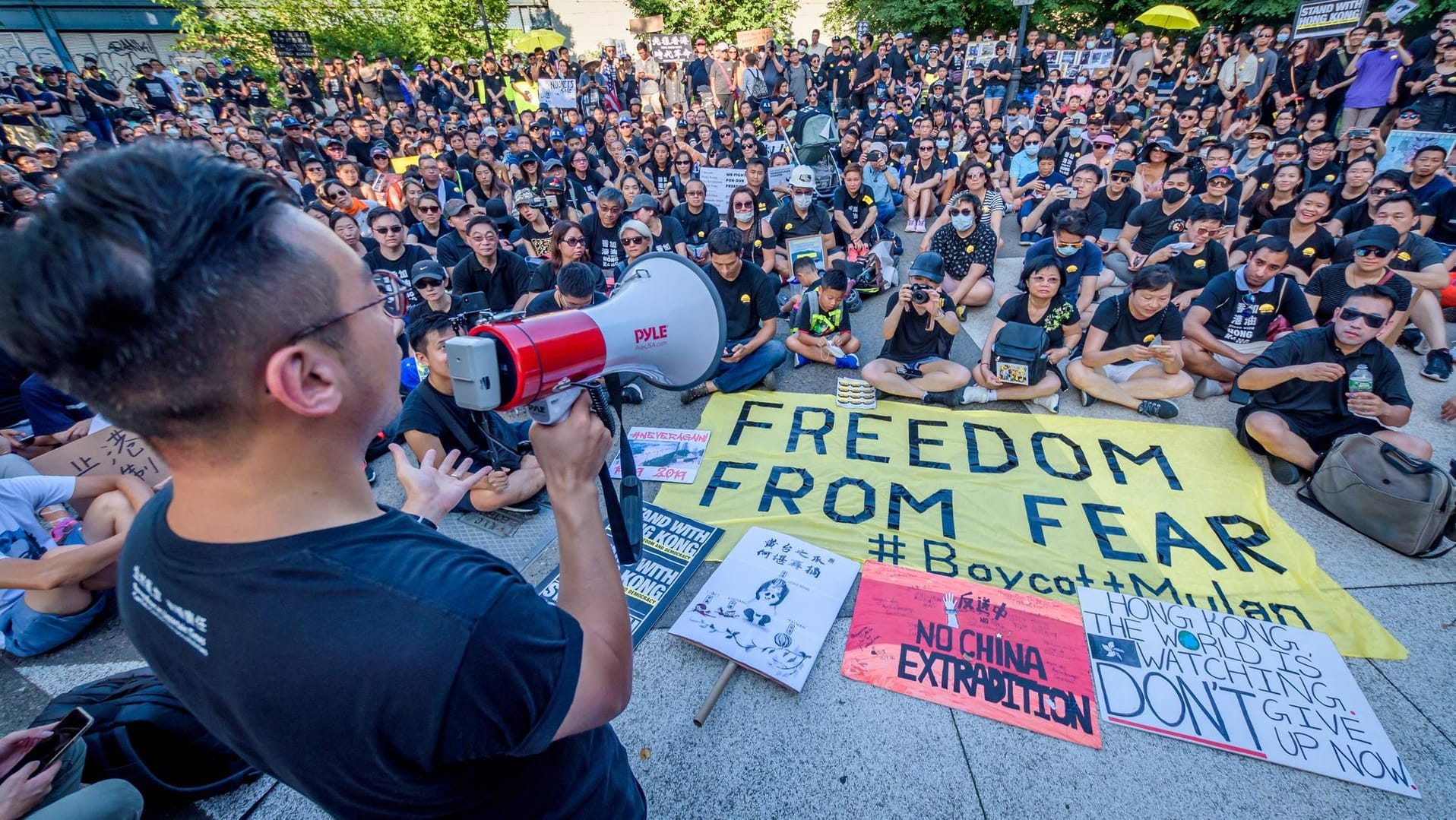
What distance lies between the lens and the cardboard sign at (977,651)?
221 cm

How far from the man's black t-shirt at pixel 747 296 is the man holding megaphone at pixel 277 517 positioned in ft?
13.1

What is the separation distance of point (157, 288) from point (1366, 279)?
20.2 ft

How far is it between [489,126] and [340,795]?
1371cm

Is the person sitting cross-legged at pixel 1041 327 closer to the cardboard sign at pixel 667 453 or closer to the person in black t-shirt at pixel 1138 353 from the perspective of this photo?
the person in black t-shirt at pixel 1138 353

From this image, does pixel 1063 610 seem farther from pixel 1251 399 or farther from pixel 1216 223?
pixel 1216 223

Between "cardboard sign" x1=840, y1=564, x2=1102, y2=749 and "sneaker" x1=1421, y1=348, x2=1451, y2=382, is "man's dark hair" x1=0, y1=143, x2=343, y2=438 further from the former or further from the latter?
"sneaker" x1=1421, y1=348, x2=1451, y2=382

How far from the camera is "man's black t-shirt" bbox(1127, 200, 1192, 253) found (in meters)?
5.77

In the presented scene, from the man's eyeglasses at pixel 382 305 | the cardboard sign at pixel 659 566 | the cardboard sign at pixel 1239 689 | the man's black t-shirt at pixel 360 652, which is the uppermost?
the man's eyeglasses at pixel 382 305

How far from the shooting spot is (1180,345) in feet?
14.0

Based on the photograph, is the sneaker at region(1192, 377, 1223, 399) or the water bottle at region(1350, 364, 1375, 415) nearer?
the water bottle at region(1350, 364, 1375, 415)

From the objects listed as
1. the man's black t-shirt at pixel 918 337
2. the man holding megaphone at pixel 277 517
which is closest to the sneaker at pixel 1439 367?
the man's black t-shirt at pixel 918 337

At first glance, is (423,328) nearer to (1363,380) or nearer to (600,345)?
(600,345)

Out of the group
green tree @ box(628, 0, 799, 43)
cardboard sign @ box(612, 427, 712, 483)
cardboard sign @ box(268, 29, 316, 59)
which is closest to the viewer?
cardboard sign @ box(612, 427, 712, 483)

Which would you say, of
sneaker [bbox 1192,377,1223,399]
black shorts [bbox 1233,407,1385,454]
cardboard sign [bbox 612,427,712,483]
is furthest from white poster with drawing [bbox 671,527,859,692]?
sneaker [bbox 1192,377,1223,399]
